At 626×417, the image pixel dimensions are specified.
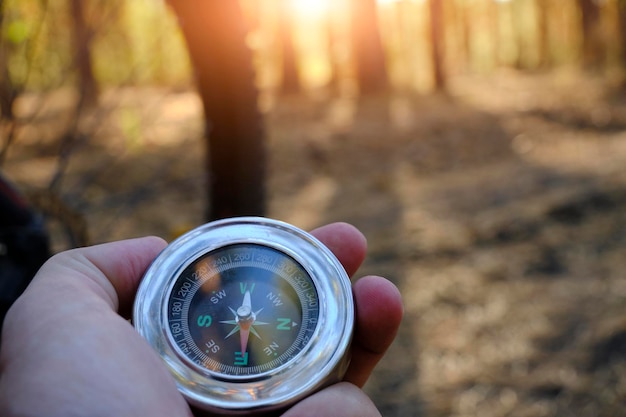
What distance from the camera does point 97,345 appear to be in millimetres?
1498

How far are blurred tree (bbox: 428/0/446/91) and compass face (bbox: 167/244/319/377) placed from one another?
13433mm

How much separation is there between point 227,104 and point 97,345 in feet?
8.41

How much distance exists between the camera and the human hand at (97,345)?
1412 mm

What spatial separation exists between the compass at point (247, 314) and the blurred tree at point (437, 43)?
13.4 meters

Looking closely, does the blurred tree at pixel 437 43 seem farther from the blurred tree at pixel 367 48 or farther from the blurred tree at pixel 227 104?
the blurred tree at pixel 227 104

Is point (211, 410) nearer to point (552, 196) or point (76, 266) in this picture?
point (76, 266)

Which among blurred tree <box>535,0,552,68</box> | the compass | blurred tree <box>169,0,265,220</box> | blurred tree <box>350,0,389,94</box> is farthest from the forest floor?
blurred tree <box>535,0,552,68</box>

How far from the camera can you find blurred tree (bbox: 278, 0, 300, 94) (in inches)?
585

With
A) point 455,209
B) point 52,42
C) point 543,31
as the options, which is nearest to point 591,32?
point 543,31

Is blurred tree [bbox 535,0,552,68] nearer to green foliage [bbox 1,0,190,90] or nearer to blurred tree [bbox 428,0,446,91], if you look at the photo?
blurred tree [bbox 428,0,446,91]

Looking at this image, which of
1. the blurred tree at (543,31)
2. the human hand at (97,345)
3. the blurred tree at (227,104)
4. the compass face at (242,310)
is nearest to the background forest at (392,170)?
the blurred tree at (227,104)

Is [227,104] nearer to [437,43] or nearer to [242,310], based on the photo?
[242,310]

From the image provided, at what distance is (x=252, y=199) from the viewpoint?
410cm

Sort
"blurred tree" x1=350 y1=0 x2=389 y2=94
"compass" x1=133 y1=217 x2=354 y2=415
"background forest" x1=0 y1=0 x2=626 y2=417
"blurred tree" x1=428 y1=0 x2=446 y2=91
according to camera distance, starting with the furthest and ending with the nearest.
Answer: "blurred tree" x1=428 y1=0 x2=446 y2=91 < "blurred tree" x1=350 y1=0 x2=389 y2=94 < "background forest" x1=0 y1=0 x2=626 y2=417 < "compass" x1=133 y1=217 x2=354 y2=415
